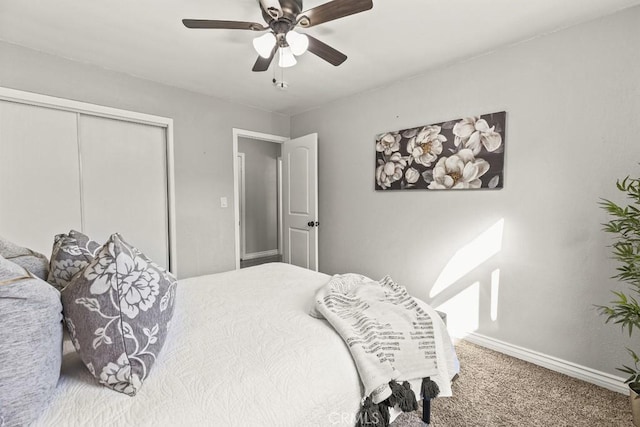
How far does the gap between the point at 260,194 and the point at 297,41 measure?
12.9 ft

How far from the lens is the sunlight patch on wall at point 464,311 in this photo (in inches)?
93.4

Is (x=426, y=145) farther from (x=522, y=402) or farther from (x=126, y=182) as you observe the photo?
(x=126, y=182)

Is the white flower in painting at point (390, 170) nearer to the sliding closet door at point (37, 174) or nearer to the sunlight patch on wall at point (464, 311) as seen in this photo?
the sunlight patch on wall at point (464, 311)

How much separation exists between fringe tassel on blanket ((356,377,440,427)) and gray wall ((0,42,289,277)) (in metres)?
2.57

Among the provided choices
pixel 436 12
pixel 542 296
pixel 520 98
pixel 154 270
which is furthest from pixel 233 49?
pixel 542 296

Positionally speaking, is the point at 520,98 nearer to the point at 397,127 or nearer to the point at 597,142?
the point at 597,142

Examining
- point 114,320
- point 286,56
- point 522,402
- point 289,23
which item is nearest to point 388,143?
point 286,56

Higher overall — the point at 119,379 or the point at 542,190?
the point at 542,190

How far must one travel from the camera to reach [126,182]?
8.89 feet

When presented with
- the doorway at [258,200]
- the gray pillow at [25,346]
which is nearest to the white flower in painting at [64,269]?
the gray pillow at [25,346]

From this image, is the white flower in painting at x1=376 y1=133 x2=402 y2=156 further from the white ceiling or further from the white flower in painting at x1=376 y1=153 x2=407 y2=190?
the white ceiling

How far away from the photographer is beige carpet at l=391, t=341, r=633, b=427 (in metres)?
1.53

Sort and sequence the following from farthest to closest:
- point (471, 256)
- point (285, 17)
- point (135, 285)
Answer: point (471, 256)
point (285, 17)
point (135, 285)

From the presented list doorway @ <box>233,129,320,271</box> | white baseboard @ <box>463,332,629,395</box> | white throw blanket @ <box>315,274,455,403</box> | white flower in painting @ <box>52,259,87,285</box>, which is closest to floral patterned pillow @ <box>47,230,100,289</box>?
white flower in painting @ <box>52,259,87,285</box>
